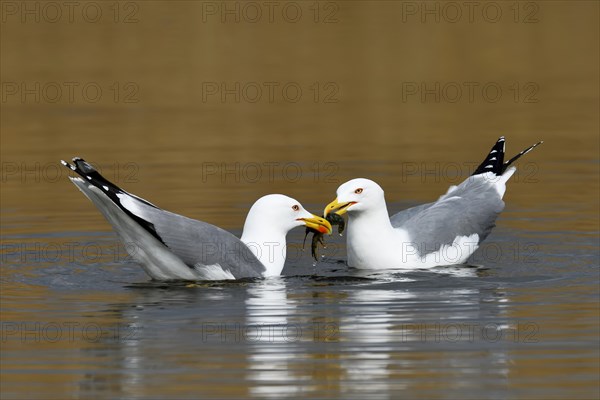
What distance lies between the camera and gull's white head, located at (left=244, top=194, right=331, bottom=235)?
13.3 metres

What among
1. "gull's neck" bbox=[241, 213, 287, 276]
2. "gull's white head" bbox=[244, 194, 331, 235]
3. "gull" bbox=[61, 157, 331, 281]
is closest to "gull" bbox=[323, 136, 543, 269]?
"gull's white head" bbox=[244, 194, 331, 235]

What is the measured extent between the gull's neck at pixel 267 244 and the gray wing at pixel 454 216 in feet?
4.11

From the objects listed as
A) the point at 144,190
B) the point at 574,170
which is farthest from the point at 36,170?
the point at 574,170

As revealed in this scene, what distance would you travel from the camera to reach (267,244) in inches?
524

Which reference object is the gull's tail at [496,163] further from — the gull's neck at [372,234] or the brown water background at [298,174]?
the gull's neck at [372,234]

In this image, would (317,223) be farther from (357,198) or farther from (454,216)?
(454,216)

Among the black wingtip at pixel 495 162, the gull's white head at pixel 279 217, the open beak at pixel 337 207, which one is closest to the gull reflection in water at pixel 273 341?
the gull's white head at pixel 279 217

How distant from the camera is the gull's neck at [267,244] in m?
13.2

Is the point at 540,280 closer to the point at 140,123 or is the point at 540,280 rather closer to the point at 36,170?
the point at 36,170

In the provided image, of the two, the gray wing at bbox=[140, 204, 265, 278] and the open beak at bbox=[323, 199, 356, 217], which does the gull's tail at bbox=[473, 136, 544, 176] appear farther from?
the gray wing at bbox=[140, 204, 265, 278]

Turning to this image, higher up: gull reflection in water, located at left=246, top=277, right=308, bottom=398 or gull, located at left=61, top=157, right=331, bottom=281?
gull, located at left=61, top=157, right=331, bottom=281

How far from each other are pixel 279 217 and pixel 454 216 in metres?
1.81

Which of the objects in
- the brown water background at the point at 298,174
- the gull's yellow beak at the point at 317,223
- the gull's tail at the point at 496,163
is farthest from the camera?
the gull's tail at the point at 496,163

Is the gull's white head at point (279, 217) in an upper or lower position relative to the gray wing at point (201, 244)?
upper
